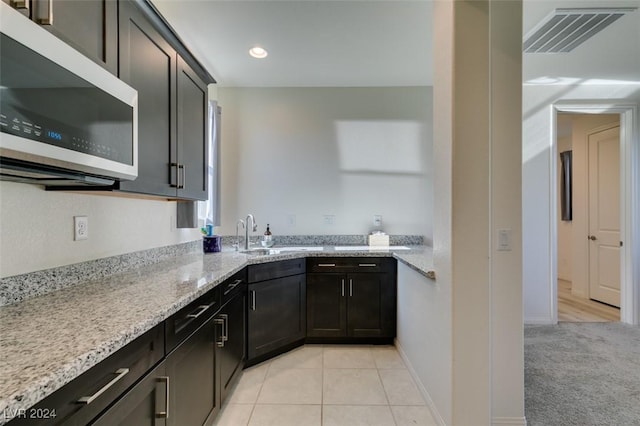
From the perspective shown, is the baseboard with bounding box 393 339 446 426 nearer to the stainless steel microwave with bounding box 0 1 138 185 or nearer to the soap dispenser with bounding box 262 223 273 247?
the soap dispenser with bounding box 262 223 273 247

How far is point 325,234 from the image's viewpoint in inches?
130

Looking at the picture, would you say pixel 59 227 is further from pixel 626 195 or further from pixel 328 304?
pixel 626 195

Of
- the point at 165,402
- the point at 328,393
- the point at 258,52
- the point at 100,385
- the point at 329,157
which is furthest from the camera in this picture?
the point at 329,157

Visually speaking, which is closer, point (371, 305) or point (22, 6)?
point (22, 6)

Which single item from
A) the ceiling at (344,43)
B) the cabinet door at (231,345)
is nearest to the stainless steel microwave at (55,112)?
the cabinet door at (231,345)

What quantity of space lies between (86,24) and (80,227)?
0.91 m

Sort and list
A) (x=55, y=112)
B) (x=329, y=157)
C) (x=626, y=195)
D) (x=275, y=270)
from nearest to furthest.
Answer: (x=55, y=112) < (x=275, y=270) < (x=626, y=195) < (x=329, y=157)

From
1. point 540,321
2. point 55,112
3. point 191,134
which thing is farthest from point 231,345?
point 540,321

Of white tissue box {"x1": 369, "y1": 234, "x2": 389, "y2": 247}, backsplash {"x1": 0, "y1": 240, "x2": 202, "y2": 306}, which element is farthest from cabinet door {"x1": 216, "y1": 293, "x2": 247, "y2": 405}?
white tissue box {"x1": 369, "y1": 234, "x2": 389, "y2": 247}

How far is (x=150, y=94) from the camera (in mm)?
1500

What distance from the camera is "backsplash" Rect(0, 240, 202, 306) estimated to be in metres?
1.08

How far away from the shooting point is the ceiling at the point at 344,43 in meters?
2.05

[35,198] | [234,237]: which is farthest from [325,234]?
[35,198]

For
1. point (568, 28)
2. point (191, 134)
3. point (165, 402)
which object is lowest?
point (165, 402)
